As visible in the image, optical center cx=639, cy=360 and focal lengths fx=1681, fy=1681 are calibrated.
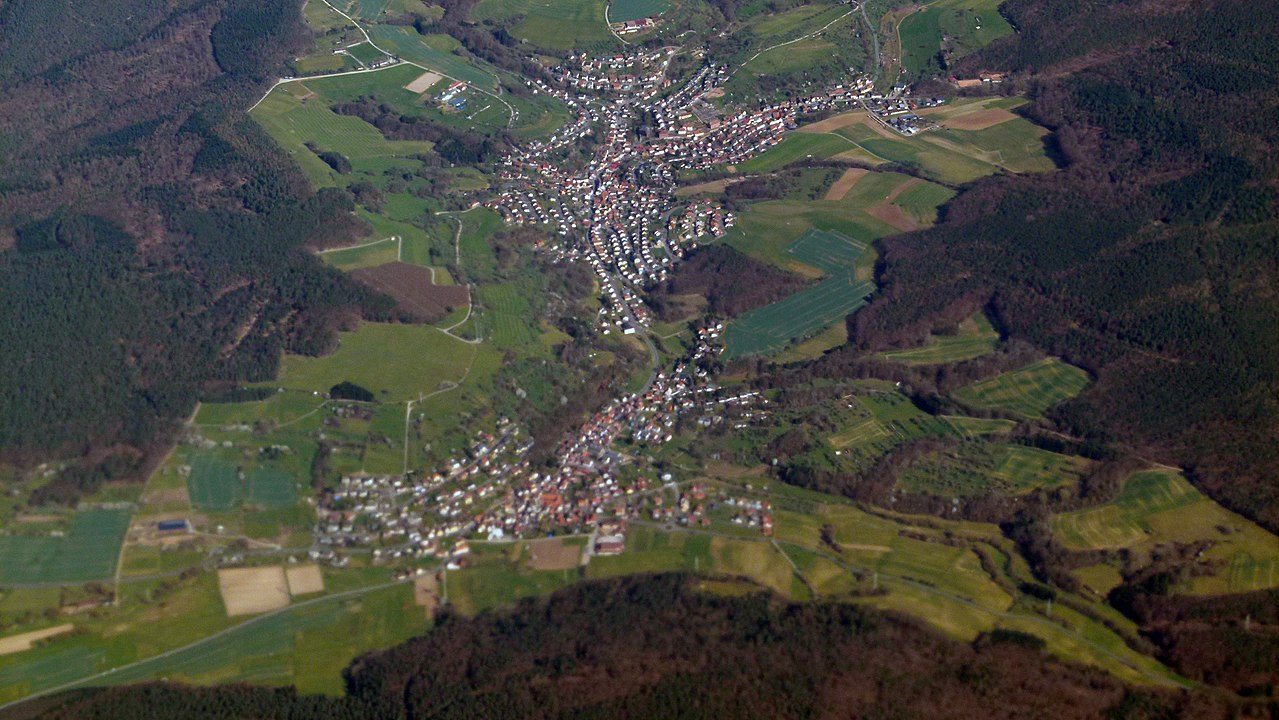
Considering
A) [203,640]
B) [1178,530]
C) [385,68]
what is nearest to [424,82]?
[385,68]

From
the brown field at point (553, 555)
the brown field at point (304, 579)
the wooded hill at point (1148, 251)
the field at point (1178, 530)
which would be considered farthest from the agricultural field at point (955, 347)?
the brown field at point (304, 579)

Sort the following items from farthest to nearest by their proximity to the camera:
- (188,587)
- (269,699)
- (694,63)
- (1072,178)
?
(694,63) → (1072,178) → (188,587) → (269,699)

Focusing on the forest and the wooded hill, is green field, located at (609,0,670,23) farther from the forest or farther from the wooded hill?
the forest

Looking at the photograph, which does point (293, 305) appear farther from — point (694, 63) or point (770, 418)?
point (694, 63)

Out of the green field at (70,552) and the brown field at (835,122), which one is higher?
the brown field at (835,122)

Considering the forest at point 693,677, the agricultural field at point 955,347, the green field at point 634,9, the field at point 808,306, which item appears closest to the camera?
the forest at point 693,677

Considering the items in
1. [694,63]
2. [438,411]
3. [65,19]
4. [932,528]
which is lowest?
[932,528]

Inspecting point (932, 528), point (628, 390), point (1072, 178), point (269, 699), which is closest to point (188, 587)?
point (269, 699)

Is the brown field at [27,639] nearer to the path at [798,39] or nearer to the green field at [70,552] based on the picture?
the green field at [70,552]
